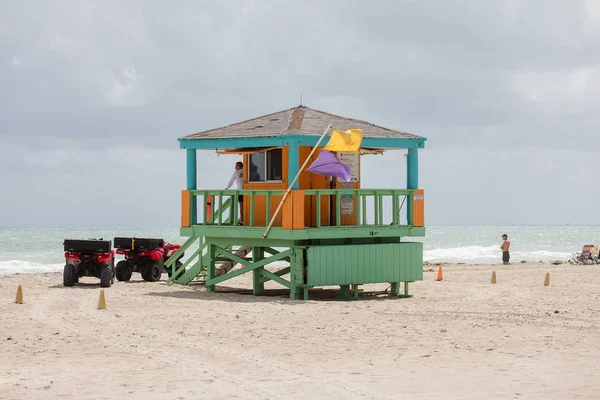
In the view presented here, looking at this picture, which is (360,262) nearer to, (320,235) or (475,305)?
(320,235)

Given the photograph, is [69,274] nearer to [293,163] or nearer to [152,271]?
[152,271]

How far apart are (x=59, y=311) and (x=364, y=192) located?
22.9 ft

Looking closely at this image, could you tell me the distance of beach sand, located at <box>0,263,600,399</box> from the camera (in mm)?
11070

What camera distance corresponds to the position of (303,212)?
20.0 metres

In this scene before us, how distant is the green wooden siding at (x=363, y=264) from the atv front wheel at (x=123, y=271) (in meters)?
7.52

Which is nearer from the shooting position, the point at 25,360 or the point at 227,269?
the point at 25,360

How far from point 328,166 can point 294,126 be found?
1297 millimetres

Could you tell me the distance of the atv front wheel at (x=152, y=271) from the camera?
1022 inches

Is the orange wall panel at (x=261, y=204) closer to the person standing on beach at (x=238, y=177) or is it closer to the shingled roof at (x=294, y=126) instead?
the person standing on beach at (x=238, y=177)

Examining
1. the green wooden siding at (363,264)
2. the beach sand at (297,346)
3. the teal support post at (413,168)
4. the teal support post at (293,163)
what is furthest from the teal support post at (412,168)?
the teal support post at (293,163)

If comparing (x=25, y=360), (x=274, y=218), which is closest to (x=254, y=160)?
(x=274, y=218)

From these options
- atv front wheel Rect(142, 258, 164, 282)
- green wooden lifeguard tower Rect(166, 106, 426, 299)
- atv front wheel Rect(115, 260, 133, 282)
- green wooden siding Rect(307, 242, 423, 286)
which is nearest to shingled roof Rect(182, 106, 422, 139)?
green wooden lifeguard tower Rect(166, 106, 426, 299)

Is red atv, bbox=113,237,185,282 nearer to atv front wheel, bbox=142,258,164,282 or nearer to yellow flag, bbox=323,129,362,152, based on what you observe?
A: atv front wheel, bbox=142,258,164,282

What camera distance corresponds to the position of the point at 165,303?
63.5ft
